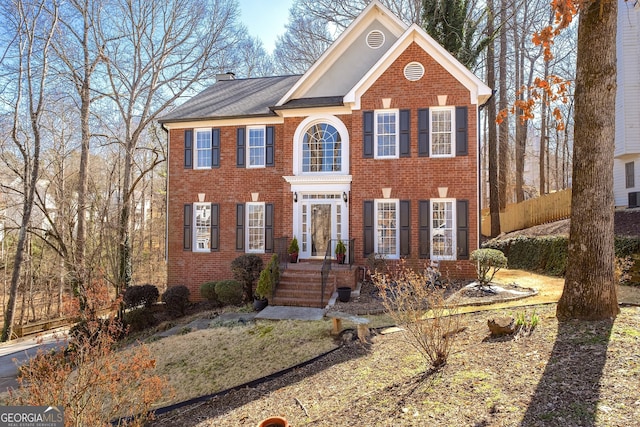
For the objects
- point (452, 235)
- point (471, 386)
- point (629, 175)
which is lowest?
point (471, 386)

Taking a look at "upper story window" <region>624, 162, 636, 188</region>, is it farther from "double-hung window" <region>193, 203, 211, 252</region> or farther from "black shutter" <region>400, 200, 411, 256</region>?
"double-hung window" <region>193, 203, 211, 252</region>

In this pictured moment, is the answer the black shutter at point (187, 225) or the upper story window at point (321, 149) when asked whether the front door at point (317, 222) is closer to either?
the upper story window at point (321, 149)

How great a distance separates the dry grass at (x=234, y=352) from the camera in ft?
21.5

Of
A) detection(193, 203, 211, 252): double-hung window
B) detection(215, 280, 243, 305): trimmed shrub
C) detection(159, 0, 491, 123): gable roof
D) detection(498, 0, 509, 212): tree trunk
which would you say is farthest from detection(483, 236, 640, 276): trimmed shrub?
detection(193, 203, 211, 252): double-hung window

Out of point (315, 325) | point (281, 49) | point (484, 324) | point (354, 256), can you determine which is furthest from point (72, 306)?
point (281, 49)

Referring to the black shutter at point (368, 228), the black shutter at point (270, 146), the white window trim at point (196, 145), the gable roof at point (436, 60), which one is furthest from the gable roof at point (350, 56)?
the black shutter at point (368, 228)

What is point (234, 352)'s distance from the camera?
773 centimetres

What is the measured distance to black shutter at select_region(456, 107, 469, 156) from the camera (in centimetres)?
1211

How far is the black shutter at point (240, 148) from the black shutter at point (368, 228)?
497 centimetres

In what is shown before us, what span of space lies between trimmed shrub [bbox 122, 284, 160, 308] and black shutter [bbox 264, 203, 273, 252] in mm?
4205

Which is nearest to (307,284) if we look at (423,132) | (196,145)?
(423,132)

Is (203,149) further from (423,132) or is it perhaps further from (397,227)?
(423,132)

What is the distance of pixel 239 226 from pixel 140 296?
160 inches

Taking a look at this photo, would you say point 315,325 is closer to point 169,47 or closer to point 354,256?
point 354,256
